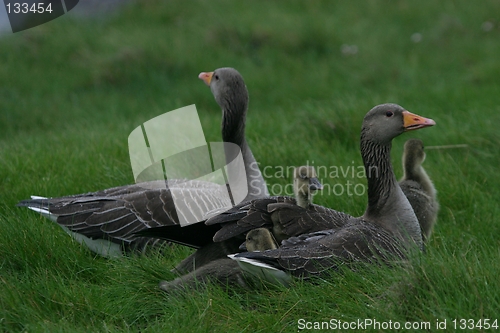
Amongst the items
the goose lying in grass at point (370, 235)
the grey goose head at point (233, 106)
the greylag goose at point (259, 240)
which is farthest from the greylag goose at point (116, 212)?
the goose lying in grass at point (370, 235)

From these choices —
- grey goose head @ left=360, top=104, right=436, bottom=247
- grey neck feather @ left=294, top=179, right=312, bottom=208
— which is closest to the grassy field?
grey goose head @ left=360, top=104, right=436, bottom=247

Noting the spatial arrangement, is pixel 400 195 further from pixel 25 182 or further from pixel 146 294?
pixel 25 182

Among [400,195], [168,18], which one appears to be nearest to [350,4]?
[168,18]

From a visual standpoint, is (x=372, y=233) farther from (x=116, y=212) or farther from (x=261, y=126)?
(x=261, y=126)

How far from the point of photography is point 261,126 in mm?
8992

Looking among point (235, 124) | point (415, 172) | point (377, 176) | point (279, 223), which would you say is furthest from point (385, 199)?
point (235, 124)

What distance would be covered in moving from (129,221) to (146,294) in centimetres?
123

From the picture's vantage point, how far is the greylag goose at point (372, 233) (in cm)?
464

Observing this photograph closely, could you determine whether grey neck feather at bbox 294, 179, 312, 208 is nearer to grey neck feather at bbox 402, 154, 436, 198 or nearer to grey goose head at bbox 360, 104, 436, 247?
grey goose head at bbox 360, 104, 436, 247

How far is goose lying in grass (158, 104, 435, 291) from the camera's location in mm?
4637

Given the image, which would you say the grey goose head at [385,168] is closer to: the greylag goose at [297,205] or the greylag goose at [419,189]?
the greylag goose at [297,205]

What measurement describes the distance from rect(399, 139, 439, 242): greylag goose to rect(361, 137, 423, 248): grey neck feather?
0.66 meters

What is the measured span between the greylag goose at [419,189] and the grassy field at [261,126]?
0.19 meters

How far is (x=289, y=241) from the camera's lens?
4863 mm
